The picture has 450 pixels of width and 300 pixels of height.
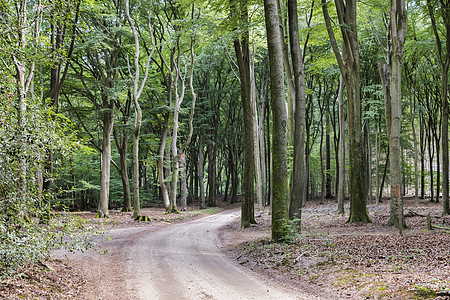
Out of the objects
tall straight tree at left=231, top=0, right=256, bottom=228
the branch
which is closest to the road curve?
tall straight tree at left=231, top=0, right=256, bottom=228

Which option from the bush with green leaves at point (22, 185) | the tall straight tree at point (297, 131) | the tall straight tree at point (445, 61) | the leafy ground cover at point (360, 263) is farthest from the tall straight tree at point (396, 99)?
the bush with green leaves at point (22, 185)

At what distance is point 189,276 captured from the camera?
6.74 metres

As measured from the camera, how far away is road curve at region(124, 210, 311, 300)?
560 centimetres

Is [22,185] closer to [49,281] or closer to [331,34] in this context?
[49,281]

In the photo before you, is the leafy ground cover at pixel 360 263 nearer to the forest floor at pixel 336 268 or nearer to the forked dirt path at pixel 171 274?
the forest floor at pixel 336 268

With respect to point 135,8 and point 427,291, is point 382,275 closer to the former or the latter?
point 427,291

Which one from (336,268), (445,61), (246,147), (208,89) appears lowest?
(336,268)

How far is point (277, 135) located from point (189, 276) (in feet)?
15.8

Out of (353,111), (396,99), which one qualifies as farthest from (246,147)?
(396,99)

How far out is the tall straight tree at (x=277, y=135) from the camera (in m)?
9.38

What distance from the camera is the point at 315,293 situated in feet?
18.5

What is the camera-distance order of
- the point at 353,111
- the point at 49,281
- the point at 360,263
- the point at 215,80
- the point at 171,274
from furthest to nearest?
the point at 215,80
the point at 353,111
the point at 171,274
the point at 360,263
the point at 49,281

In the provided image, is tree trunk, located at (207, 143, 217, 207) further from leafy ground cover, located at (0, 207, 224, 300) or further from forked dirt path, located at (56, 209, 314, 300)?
leafy ground cover, located at (0, 207, 224, 300)

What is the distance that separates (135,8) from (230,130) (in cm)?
1703
